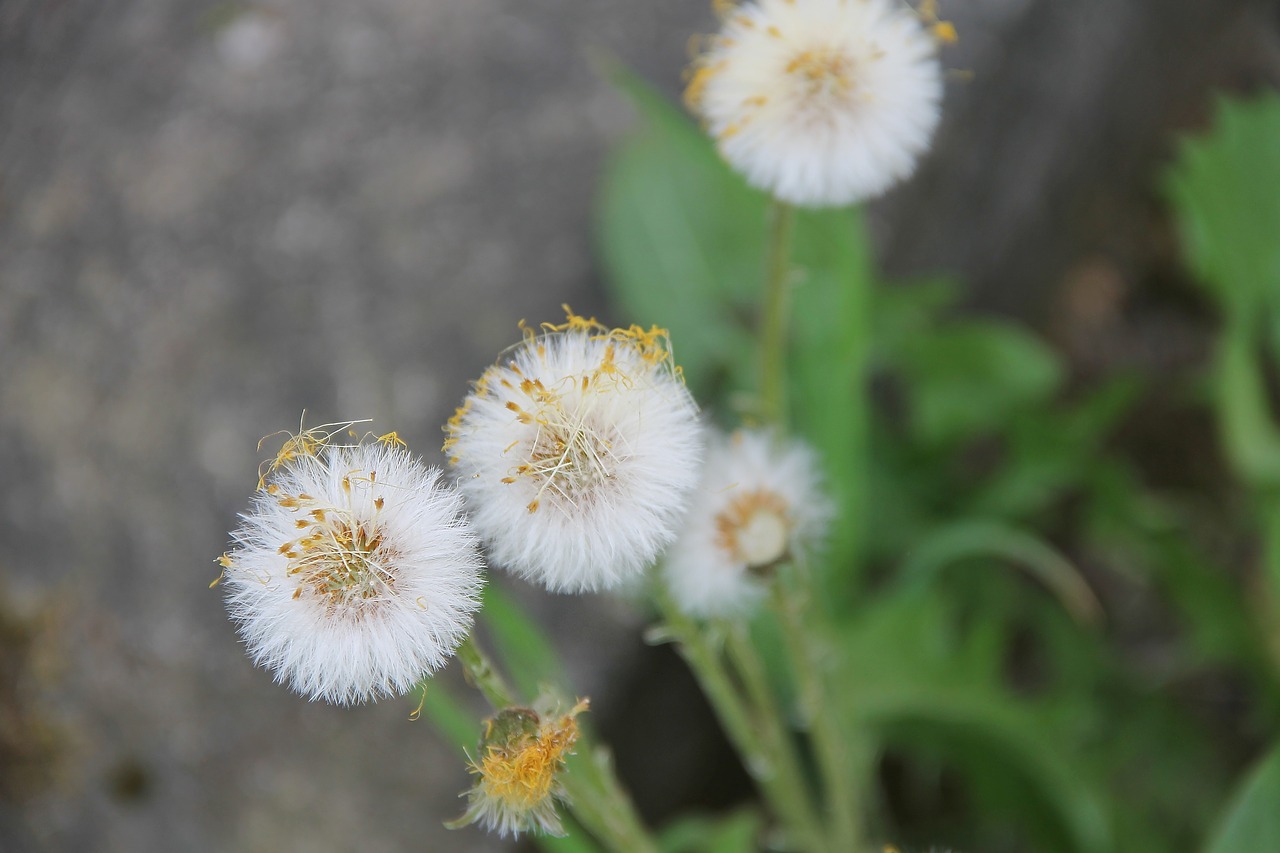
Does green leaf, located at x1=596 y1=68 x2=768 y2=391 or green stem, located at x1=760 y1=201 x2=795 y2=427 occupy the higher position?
green leaf, located at x1=596 y1=68 x2=768 y2=391

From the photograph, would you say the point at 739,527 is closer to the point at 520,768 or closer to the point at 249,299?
the point at 520,768

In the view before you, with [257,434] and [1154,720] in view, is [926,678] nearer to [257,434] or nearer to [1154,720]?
[1154,720]

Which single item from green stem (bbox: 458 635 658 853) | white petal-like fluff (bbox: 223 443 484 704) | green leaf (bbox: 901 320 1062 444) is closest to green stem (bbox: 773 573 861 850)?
green stem (bbox: 458 635 658 853)

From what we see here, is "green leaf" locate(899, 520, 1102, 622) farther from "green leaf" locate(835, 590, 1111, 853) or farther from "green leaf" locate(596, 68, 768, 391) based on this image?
"green leaf" locate(596, 68, 768, 391)

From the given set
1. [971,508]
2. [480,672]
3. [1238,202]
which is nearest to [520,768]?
[480,672]

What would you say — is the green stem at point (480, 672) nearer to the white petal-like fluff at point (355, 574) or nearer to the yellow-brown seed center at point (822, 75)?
the white petal-like fluff at point (355, 574)

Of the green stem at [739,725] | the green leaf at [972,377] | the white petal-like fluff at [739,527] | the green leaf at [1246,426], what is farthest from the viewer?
the green leaf at [972,377]

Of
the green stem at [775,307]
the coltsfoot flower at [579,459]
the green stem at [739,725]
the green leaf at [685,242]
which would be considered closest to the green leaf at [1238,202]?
the green leaf at [685,242]
